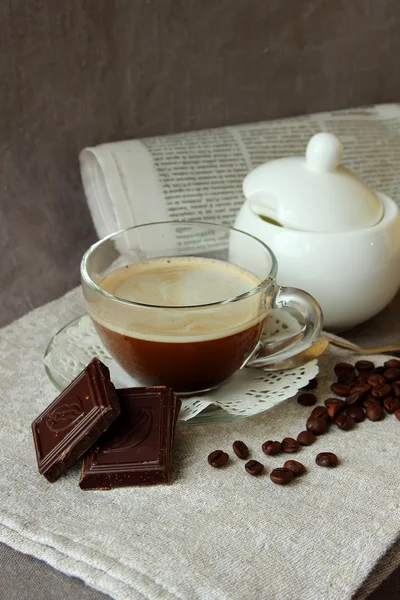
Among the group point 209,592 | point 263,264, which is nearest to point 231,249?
point 263,264

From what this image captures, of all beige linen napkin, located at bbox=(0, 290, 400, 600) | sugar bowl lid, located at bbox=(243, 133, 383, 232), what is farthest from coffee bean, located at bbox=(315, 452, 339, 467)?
sugar bowl lid, located at bbox=(243, 133, 383, 232)

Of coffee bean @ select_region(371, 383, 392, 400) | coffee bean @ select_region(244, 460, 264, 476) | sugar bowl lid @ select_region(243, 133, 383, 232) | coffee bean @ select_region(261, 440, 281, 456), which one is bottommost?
coffee bean @ select_region(371, 383, 392, 400)

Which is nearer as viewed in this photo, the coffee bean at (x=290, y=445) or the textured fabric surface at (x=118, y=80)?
the coffee bean at (x=290, y=445)

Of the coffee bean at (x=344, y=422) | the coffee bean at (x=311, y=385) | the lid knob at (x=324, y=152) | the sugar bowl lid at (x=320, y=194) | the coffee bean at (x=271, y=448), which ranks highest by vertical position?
the lid knob at (x=324, y=152)

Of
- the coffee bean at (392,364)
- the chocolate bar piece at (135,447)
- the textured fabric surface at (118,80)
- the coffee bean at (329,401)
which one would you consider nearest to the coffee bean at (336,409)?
the coffee bean at (329,401)

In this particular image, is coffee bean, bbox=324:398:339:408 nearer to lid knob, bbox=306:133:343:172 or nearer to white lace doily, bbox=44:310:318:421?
white lace doily, bbox=44:310:318:421

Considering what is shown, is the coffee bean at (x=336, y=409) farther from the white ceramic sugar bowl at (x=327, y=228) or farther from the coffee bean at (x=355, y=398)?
the white ceramic sugar bowl at (x=327, y=228)
